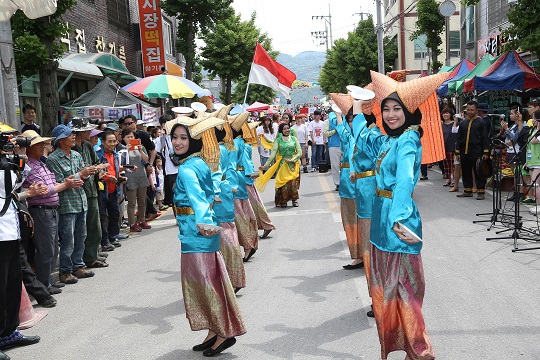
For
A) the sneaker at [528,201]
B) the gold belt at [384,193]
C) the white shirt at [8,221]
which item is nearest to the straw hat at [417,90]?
the gold belt at [384,193]

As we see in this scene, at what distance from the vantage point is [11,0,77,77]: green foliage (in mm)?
10461

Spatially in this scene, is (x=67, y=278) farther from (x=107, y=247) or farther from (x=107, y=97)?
(x=107, y=97)

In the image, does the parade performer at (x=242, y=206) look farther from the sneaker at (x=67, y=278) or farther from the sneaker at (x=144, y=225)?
the sneaker at (x=144, y=225)

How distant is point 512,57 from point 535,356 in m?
11.9

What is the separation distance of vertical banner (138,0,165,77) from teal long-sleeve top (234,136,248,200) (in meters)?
15.9

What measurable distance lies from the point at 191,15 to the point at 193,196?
1050 inches

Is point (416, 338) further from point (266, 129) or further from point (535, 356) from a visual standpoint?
point (266, 129)

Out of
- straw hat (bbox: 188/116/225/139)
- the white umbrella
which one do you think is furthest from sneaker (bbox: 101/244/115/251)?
straw hat (bbox: 188/116/225/139)

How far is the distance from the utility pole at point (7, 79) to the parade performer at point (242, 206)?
3.80 m

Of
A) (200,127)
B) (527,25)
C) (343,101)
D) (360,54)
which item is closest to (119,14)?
(527,25)

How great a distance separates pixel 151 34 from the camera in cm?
2378

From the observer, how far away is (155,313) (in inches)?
239

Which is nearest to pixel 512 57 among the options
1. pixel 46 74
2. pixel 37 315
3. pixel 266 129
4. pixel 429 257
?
pixel 266 129

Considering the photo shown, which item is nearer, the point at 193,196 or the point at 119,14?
the point at 193,196
